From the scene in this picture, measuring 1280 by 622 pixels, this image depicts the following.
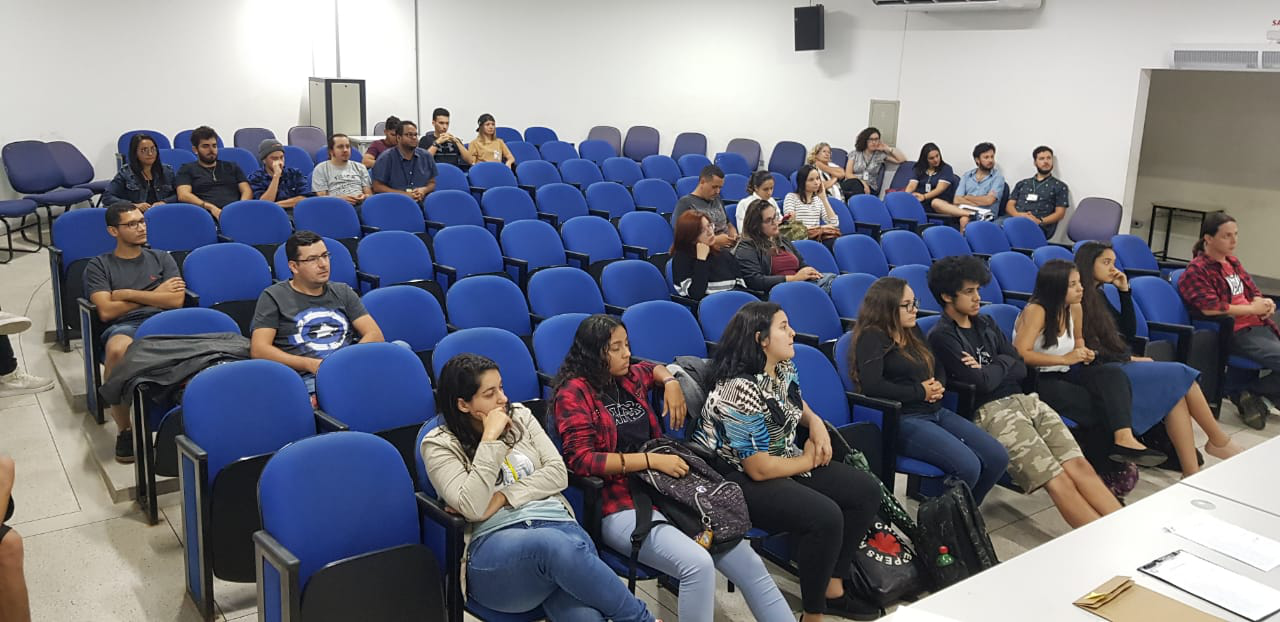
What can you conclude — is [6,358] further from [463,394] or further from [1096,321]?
[1096,321]

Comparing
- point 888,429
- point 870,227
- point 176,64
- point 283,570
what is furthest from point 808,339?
point 176,64

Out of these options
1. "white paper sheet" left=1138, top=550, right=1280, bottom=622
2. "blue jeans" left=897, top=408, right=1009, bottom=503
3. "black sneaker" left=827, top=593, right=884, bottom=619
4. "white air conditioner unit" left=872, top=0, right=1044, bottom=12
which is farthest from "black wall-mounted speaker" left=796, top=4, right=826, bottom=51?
"white paper sheet" left=1138, top=550, right=1280, bottom=622

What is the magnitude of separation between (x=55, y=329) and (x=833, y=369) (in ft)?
15.2

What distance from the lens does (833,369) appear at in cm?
395

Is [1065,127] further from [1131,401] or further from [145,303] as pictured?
[145,303]

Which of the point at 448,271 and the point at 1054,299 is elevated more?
the point at 1054,299

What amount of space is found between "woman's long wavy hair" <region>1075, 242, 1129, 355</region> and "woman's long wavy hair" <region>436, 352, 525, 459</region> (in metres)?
3.00

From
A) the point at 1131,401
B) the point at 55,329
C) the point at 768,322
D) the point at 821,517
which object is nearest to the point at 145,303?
the point at 55,329

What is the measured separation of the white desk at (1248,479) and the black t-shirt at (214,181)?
5.97 meters

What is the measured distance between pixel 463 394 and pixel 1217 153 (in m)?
9.57

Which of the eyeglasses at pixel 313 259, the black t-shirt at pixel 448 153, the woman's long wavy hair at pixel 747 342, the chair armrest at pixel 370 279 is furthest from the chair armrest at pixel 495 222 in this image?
the woman's long wavy hair at pixel 747 342

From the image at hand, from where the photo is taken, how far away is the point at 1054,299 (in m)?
4.43

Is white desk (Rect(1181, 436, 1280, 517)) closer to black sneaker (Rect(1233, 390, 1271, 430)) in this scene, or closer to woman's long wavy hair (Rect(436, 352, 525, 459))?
woman's long wavy hair (Rect(436, 352, 525, 459))

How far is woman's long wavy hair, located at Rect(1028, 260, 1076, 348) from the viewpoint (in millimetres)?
4398
